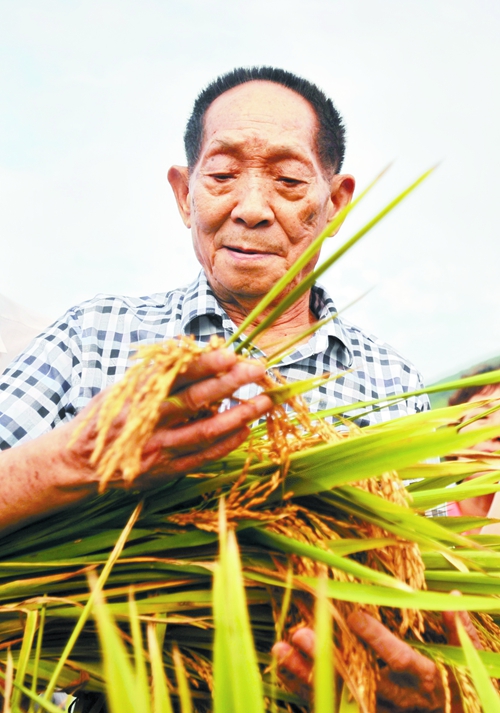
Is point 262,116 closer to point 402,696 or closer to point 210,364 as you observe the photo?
point 210,364

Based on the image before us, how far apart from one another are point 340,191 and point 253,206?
482mm

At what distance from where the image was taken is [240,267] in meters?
1.84

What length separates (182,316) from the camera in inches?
77.2

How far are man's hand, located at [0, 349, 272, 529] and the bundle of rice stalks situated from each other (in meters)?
0.03

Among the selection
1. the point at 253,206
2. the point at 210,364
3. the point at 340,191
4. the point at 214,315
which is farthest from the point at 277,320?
the point at 210,364

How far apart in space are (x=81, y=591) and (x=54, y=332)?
102 centimetres

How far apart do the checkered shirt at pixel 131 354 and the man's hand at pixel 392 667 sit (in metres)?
0.69

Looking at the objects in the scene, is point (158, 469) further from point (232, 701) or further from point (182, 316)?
point (182, 316)

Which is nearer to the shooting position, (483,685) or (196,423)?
(483,685)

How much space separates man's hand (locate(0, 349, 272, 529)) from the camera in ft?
2.24

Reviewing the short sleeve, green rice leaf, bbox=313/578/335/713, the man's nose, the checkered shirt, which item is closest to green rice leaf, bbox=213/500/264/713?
green rice leaf, bbox=313/578/335/713

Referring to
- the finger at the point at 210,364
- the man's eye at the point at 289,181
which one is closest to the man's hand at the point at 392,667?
the finger at the point at 210,364

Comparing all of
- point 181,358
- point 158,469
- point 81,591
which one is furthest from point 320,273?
point 81,591

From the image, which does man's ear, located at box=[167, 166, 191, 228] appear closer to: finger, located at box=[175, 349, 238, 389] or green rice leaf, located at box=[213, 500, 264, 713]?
finger, located at box=[175, 349, 238, 389]
